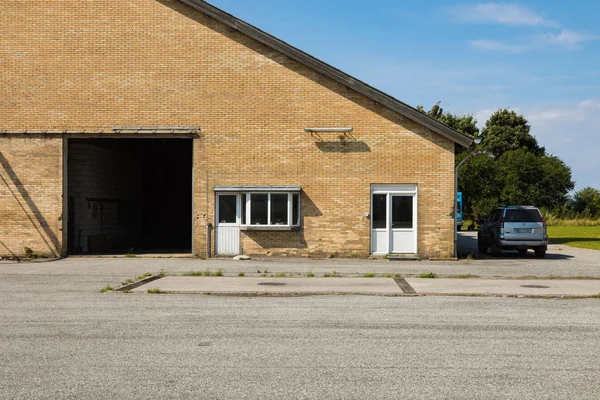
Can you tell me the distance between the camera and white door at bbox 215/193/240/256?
22.9 meters

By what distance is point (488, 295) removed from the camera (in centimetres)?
1350

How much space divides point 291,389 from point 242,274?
426 inches

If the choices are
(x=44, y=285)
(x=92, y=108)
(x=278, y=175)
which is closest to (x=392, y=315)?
(x=44, y=285)

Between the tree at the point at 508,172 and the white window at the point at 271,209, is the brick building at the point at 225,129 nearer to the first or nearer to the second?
the white window at the point at 271,209

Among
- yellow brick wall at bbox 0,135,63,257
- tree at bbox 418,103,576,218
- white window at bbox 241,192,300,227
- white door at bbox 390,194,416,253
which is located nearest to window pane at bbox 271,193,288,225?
white window at bbox 241,192,300,227

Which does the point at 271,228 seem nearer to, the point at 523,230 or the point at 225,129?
the point at 225,129

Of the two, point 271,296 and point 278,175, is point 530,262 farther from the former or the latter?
point 271,296

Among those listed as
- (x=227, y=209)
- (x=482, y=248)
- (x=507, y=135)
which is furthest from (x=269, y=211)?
(x=507, y=135)

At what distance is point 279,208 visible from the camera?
22734 mm

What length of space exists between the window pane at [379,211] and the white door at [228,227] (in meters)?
4.64

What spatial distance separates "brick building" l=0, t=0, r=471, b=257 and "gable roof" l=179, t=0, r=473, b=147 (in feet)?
0.15

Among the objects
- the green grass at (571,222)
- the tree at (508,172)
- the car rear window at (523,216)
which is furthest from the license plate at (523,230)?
the green grass at (571,222)

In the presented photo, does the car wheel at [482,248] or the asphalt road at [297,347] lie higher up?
the car wheel at [482,248]

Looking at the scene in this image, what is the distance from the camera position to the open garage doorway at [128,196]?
86.0 ft
